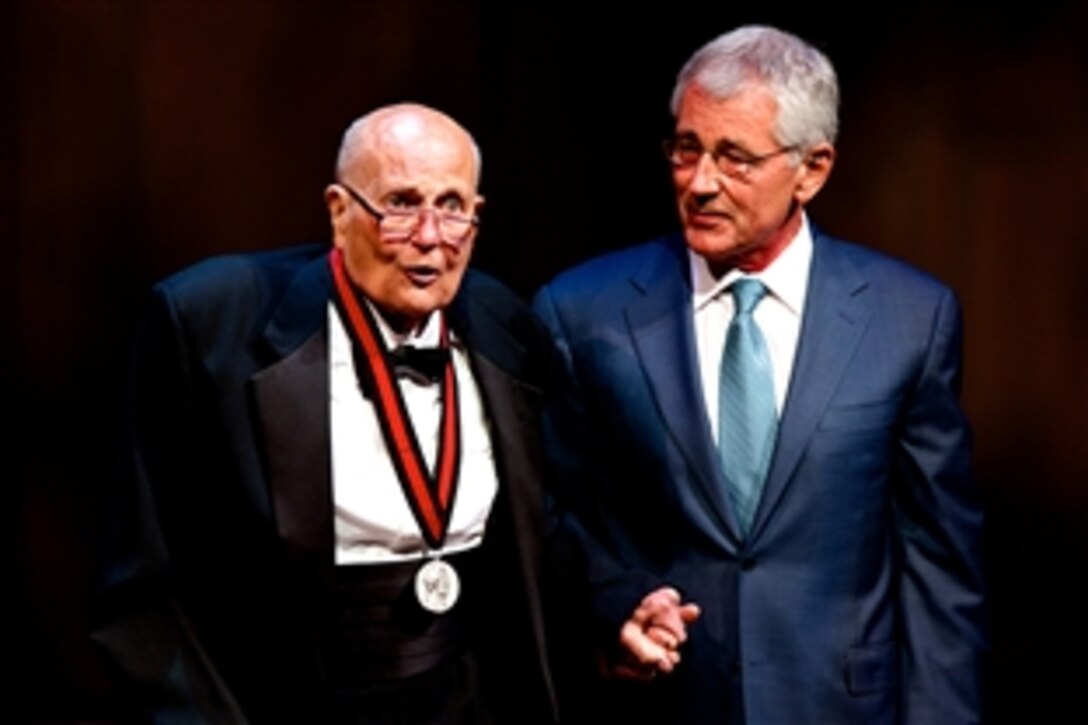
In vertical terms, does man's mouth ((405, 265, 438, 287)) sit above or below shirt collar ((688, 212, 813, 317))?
above

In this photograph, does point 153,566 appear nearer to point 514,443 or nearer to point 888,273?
point 514,443

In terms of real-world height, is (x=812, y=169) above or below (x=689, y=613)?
above

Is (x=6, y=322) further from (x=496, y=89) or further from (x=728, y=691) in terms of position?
(x=728, y=691)

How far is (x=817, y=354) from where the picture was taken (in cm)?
304

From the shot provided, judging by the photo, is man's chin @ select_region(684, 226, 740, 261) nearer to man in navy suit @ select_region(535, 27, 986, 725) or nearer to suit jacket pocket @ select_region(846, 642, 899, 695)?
man in navy suit @ select_region(535, 27, 986, 725)

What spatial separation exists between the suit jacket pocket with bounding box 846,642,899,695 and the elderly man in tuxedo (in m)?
0.70

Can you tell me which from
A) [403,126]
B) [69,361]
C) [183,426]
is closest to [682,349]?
[403,126]

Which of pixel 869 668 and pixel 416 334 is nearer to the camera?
pixel 416 334

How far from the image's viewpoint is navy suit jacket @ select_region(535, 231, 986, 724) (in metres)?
3.01

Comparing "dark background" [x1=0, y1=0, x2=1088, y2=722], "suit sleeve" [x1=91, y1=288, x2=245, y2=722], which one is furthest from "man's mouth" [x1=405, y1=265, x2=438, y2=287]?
"dark background" [x1=0, y1=0, x2=1088, y2=722]

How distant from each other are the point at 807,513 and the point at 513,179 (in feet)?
5.10

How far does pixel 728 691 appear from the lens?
10.00ft

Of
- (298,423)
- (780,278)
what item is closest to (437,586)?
(298,423)

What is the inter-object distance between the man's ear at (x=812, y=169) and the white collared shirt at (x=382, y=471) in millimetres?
735
